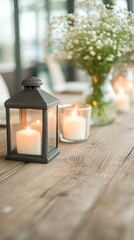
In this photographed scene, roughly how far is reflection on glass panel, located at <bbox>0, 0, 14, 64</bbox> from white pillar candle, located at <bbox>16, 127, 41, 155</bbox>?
3605 mm

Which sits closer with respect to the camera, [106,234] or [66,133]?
[106,234]

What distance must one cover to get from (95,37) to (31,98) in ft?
1.81

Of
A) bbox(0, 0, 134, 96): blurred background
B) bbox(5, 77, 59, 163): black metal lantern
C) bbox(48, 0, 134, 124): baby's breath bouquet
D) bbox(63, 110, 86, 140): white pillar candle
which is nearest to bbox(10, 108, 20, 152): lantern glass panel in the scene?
bbox(5, 77, 59, 163): black metal lantern

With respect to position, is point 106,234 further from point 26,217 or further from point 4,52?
point 4,52

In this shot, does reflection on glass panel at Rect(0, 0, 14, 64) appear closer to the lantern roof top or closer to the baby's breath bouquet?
the baby's breath bouquet

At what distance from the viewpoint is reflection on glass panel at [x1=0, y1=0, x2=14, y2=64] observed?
5.11 metres

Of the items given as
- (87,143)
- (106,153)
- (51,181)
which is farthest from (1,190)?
(87,143)

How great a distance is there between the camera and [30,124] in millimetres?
1394

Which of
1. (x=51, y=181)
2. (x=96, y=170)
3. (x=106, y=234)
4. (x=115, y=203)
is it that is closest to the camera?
(x=106, y=234)

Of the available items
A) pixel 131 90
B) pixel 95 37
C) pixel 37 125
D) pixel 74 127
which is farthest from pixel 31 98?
pixel 131 90

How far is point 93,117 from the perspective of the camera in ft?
6.45

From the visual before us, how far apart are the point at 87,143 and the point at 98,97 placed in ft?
1.47

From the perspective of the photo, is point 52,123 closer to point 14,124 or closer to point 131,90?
point 14,124

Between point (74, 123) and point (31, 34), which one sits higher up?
point (31, 34)
